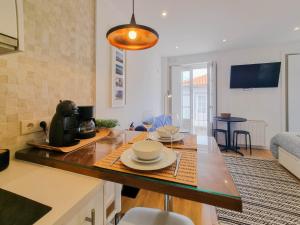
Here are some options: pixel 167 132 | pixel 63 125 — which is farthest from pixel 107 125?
pixel 167 132

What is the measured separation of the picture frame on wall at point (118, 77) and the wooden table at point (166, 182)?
3.44 feet

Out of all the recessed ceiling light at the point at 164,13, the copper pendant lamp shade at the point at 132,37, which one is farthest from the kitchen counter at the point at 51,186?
the recessed ceiling light at the point at 164,13

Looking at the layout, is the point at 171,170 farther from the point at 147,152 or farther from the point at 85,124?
the point at 85,124

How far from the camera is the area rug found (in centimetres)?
145

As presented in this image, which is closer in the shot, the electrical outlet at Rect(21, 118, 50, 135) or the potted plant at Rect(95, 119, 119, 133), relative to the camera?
the electrical outlet at Rect(21, 118, 50, 135)

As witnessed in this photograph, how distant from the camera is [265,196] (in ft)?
5.79

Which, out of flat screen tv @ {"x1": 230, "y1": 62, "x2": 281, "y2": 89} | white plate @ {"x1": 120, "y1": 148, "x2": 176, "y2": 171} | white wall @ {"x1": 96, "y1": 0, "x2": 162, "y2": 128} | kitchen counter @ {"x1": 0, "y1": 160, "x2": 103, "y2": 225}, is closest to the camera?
kitchen counter @ {"x1": 0, "y1": 160, "x2": 103, "y2": 225}

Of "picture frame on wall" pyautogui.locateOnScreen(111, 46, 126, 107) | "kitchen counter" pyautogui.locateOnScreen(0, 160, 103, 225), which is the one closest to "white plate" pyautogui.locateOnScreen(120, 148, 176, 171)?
"kitchen counter" pyautogui.locateOnScreen(0, 160, 103, 225)

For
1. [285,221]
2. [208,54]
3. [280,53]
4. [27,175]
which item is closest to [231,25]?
[208,54]

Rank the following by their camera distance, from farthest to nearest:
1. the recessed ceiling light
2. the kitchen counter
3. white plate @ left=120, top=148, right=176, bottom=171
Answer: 1. the recessed ceiling light
2. white plate @ left=120, top=148, right=176, bottom=171
3. the kitchen counter

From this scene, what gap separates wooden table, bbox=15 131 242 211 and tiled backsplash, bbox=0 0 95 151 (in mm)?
258

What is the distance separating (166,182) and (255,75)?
404 cm

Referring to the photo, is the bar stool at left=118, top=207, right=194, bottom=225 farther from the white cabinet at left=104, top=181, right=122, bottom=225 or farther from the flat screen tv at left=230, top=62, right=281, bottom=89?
the flat screen tv at left=230, top=62, right=281, bottom=89

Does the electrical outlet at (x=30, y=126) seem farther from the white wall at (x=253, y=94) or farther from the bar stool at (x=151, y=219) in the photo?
the white wall at (x=253, y=94)
